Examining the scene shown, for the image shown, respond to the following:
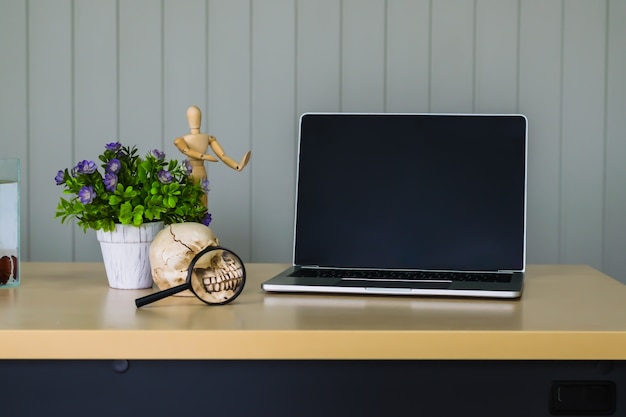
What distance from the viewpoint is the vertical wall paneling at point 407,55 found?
180cm

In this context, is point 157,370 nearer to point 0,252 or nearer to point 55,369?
point 55,369

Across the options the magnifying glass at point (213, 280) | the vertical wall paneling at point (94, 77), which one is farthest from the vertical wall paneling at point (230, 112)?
the magnifying glass at point (213, 280)

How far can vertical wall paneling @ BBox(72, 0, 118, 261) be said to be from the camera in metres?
1.80

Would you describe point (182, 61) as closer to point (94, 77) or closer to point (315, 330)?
point (94, 77)

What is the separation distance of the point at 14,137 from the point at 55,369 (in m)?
0.94

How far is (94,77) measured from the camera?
5.93 ft

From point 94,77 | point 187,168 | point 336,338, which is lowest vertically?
point 336,338

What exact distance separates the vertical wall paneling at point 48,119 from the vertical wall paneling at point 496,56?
0.88 metres

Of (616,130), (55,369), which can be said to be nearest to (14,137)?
(55,369)

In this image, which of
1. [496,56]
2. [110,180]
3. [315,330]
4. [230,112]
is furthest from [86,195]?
[496,56]

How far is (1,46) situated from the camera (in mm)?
1798

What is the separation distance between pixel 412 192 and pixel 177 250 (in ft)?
1.49

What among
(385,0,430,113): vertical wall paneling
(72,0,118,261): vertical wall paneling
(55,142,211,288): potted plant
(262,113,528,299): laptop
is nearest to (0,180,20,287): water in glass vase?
(55,142,211,288): potted plant

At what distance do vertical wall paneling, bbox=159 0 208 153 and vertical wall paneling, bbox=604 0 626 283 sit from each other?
2.87ft
